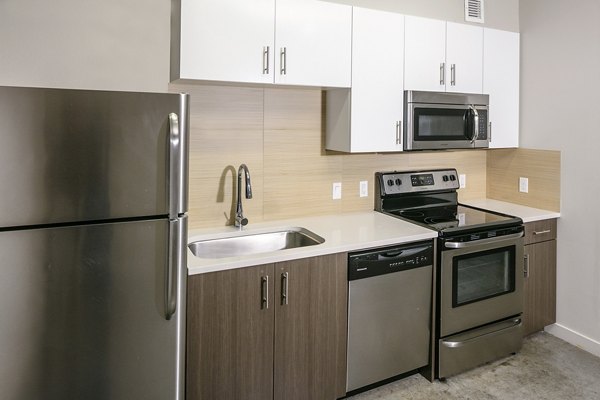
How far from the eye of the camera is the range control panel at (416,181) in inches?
122

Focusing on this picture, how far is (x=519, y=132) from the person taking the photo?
3.36 metres

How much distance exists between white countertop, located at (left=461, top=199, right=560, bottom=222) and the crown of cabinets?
1.55 meters

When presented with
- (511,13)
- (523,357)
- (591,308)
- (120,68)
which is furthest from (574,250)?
(120,68)

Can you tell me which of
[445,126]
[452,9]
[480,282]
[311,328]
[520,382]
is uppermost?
[452,9]

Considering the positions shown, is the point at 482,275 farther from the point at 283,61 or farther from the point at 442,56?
the point at 283,61

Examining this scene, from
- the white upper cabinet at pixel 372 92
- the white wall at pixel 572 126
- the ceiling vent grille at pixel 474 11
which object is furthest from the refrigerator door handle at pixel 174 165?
the white wall at pixel 572 126

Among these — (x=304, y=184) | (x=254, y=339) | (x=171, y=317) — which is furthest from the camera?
(x=304, y=184)

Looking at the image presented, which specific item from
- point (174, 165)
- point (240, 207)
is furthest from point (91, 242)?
point (240, 207)

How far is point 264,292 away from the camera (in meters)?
2.09

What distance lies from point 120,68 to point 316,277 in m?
1.45

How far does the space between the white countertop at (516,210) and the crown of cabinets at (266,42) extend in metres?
1.55

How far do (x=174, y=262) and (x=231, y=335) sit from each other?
1.90ft

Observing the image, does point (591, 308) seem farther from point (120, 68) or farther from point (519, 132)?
point (120, 68)

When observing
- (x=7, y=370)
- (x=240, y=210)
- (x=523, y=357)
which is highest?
(x=240, y=210)
